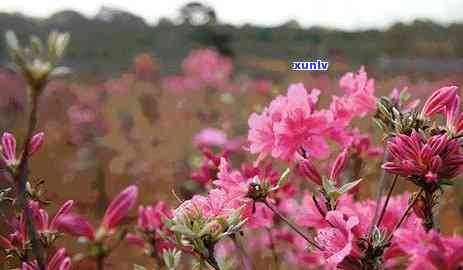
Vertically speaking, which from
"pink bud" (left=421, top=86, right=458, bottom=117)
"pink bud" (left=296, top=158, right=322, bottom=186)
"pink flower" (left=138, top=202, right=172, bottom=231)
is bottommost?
"pink flower" (left=138, top=202, right=172, bottom=231)

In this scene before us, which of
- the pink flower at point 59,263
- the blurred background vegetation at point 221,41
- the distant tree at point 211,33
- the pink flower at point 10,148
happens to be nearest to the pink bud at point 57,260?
the pink flower at point 59,263

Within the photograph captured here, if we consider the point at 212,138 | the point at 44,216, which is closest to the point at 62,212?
the point at 44,216

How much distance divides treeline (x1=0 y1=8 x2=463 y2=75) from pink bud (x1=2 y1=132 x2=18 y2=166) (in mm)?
8045

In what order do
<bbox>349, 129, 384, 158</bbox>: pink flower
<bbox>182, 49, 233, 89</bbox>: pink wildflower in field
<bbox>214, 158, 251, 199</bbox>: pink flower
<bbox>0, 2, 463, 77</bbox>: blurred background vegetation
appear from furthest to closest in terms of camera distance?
<bbox>0, 2, 463, 77</bbox>: blurred background vegetation → <bbox>182, 49, 233, 89</bbox>: pink wildflower in field → <bbox>349, 129, 384, 158</bbox>: pink flower → <bbox>214, 158, 251, 199</bbox>: pink flower

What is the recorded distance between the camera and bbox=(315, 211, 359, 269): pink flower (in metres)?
0.60

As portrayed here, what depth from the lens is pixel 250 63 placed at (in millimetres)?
13898

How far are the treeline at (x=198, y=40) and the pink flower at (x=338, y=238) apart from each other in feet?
26.2

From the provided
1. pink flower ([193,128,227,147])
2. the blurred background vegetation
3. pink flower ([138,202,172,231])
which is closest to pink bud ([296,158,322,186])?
pink flower ([138,202,172,231])

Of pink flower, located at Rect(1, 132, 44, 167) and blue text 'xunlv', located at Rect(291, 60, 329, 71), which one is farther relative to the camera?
blue text 'xunlv', located at Rect(291, 60, 329, 71)

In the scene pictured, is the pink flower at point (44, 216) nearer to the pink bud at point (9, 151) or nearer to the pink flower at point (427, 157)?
the pink bud at point (9, 151)

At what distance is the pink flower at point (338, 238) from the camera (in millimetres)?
599

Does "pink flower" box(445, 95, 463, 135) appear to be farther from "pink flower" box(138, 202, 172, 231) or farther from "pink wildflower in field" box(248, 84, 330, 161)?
"pink flower" box(138, 202, 172, 231)

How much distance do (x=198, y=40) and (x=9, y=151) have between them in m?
17.1

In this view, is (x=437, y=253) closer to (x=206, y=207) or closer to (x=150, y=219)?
(x=206, y=207)
